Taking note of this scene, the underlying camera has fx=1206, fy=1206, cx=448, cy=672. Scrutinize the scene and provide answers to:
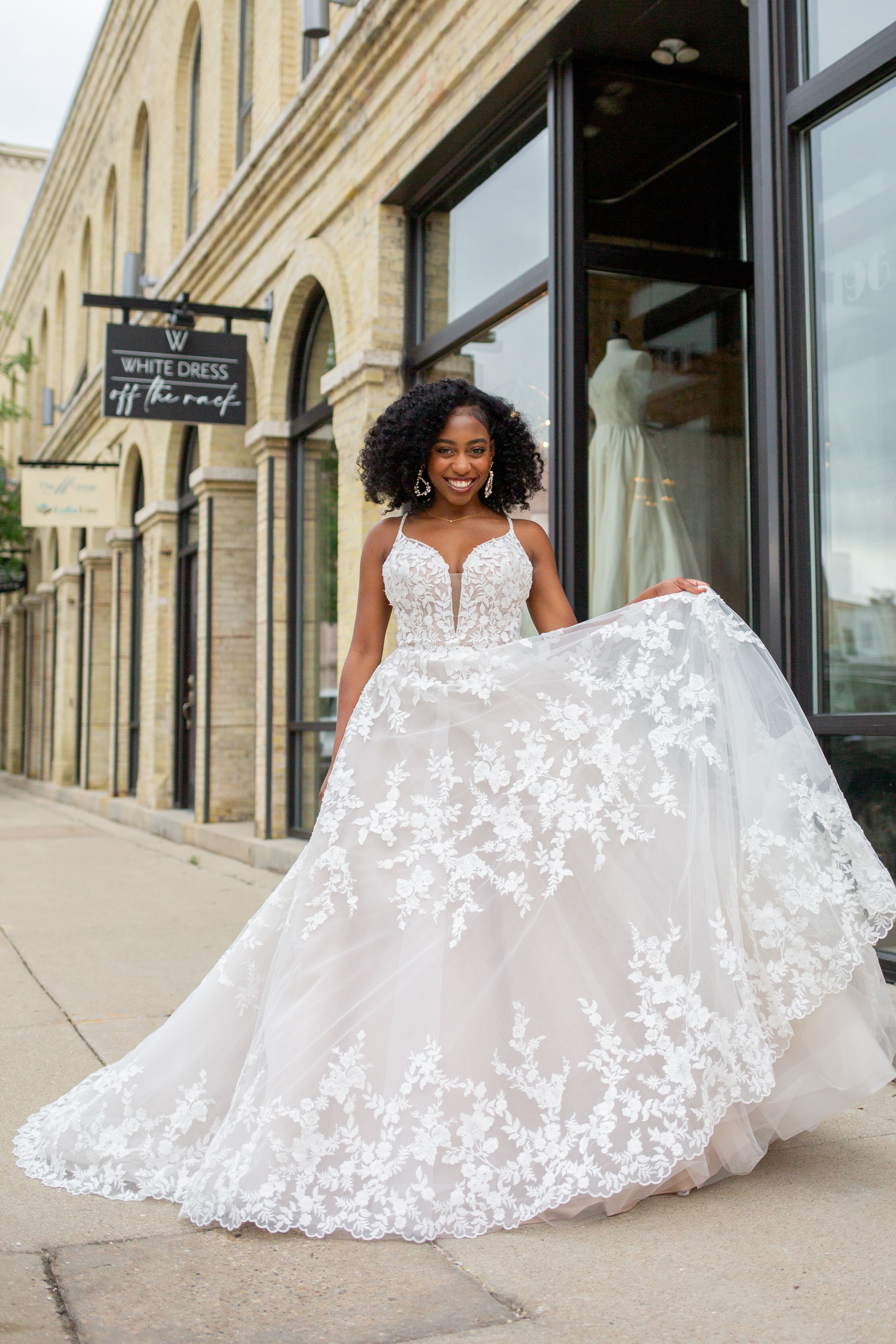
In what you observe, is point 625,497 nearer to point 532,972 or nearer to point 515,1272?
point 532,972

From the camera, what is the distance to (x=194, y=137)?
13.8m

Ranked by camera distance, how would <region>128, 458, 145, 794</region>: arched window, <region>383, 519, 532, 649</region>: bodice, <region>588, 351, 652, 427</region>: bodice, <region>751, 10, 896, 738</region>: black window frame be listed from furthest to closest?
<region>128, 458, 145, 794</region>: arched window
<region>588, 351, 652, 427</region>: bodice
<region>751, 10, 896, 738</region>: black window frame
<region>383, 519, 532, 649</region>: bodice

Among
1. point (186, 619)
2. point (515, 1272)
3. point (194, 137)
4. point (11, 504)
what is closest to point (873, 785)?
point (515, 1272)

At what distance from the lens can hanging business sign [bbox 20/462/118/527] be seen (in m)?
16.0

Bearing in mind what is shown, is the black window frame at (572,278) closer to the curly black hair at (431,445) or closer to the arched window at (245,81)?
the curly black hair at (431,445)

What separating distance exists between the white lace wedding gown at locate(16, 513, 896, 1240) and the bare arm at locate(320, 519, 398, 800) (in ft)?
0.83

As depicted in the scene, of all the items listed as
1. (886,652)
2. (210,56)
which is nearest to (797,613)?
(886,652)

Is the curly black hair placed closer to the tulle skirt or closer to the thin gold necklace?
the thin gold necklace

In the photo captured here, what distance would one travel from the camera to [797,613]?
472 centimetres

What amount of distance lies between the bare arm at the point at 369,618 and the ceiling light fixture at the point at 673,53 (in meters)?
4.02

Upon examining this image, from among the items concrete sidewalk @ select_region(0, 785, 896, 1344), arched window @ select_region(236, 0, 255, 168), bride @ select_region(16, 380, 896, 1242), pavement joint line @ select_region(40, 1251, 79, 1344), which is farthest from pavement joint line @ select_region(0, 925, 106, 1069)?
arched window @ select_region(236, 0, 255, 168)

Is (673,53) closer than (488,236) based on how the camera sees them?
Yes

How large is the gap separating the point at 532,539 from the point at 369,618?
21.4 inches

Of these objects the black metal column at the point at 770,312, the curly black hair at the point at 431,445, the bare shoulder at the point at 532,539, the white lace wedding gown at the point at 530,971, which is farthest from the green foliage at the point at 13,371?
the white lace wedding gown at the point at 530,971
